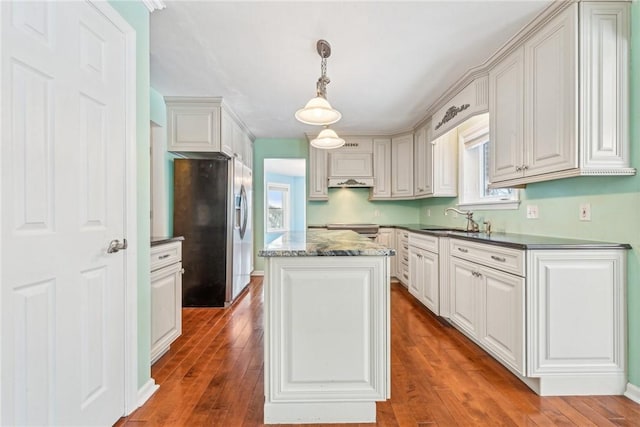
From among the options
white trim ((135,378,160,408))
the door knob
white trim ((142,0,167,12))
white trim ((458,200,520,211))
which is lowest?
white trim ((135,378,160,408))

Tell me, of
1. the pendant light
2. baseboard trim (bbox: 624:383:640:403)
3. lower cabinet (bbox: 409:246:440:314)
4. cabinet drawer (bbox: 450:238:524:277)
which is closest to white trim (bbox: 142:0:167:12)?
the pendant light

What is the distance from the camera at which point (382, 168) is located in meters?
4.99

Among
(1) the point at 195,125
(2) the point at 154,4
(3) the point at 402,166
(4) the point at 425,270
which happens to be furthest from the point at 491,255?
(1) the point at 195,125

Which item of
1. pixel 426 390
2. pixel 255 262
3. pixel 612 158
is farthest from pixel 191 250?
pixel 612 158

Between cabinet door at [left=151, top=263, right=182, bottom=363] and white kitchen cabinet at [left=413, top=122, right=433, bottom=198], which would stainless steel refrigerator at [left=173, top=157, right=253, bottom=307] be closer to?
cabinet door at [left=151, top=263, right=182, bottom=363]

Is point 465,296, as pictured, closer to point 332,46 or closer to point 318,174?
point 332,46

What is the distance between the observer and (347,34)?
7.14 ft

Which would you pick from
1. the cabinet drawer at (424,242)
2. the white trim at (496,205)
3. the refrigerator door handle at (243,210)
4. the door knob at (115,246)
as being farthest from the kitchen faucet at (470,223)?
the door knob at (115,246)

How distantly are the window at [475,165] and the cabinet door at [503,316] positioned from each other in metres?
1.26

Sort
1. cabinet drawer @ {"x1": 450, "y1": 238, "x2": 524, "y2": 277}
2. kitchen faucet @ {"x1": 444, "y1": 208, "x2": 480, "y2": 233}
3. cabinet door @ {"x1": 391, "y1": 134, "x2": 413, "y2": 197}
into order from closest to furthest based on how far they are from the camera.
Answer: cabinet drawer @ {"x1": 450, "y1": 238, "x2": 524, "y2": 277}, kitchen faucet @ {"x1": 444, "y1": 208, "x2": 480, "y2": 233}, cabinet door @ {"x1": 391, "y1": 134, "x2": 413, "y2": 197}

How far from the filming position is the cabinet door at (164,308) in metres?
2.18

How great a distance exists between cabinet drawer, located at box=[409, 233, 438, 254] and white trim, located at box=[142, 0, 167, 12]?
2.87 meters

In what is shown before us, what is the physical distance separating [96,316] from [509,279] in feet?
7.69

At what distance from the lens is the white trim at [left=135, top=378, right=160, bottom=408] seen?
175cm
